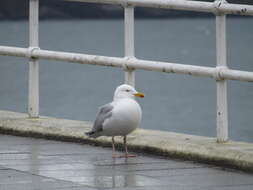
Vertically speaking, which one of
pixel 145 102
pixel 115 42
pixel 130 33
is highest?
pixel 115 42

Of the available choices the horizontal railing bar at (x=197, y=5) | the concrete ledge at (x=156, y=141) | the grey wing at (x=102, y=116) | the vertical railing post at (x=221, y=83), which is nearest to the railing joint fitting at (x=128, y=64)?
the horizontal railing bar at (x=197, y=5)

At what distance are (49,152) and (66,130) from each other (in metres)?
0.71

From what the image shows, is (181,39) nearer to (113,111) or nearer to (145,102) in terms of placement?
(145,102)

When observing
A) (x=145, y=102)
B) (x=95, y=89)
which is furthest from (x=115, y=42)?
(x=145, y=102)

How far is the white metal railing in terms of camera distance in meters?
8.09

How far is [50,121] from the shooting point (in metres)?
9.38

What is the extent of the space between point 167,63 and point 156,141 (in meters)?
0.66

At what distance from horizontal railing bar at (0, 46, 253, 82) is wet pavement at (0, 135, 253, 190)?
749 mm

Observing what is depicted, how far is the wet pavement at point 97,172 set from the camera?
6891mm

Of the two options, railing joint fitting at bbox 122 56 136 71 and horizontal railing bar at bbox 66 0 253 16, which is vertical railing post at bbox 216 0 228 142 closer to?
horizontal railing bar at bbox 66 0 253 16

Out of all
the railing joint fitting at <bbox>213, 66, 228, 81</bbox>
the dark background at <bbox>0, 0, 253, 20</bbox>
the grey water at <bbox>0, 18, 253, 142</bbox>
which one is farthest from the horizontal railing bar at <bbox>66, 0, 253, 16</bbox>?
the dark background at <bbox>0, 0, 253, 20</bbox>

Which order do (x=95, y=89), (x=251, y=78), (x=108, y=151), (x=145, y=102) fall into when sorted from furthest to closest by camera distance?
(x=95, y=89), (x=145, y=102), (x=108, y=151), (x=251, y=78)

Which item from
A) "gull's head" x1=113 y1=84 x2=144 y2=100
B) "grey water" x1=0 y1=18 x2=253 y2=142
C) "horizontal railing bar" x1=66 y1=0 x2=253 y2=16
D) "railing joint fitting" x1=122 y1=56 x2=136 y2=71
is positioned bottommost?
"gull's head" x1=113 y1=84 x2=144 y2=100

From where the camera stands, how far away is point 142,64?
8578mm
